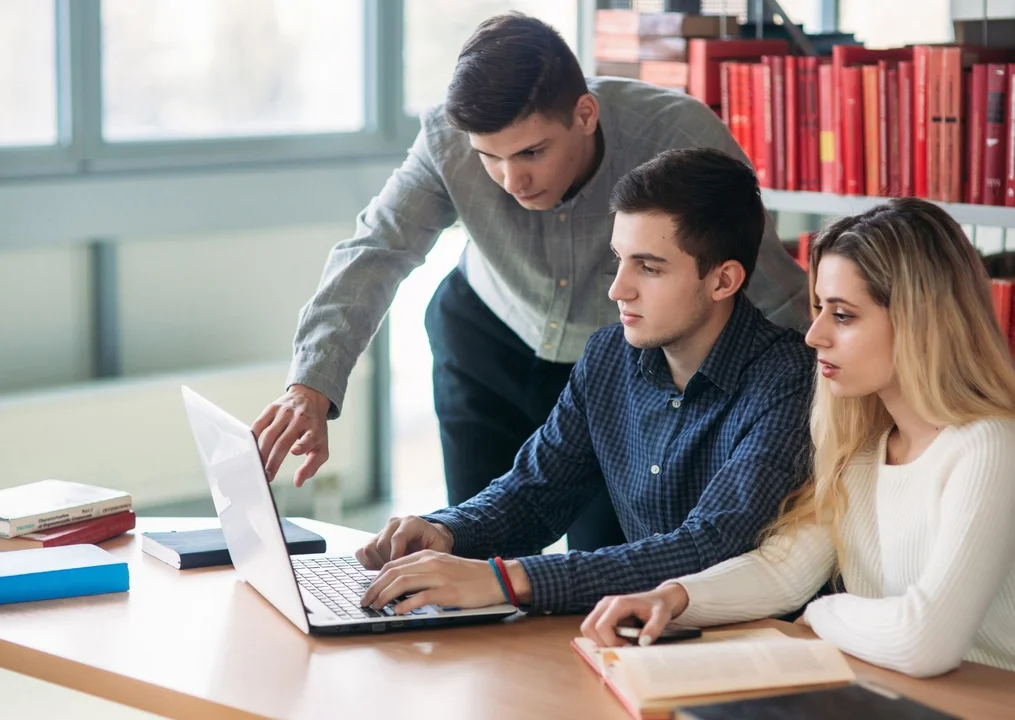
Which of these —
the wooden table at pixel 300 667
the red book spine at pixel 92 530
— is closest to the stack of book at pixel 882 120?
the wooden table at pixel 300 667

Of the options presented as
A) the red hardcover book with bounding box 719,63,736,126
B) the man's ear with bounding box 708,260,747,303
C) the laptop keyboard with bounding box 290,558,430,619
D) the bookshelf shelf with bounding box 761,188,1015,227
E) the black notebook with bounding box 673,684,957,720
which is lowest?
the laptop keyboard with bounding box 290,558,430,619

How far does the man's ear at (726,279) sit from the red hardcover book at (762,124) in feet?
3.47

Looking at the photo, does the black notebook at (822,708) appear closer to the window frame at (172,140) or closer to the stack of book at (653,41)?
the stack of book at (653,41)

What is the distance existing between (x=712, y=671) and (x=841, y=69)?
5.61 ft

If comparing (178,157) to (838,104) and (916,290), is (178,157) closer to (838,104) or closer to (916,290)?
(838,104)

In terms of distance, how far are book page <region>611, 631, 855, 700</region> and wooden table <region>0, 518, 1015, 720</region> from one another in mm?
43

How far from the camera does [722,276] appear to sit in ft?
6.09

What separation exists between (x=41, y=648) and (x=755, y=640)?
0.74 meters

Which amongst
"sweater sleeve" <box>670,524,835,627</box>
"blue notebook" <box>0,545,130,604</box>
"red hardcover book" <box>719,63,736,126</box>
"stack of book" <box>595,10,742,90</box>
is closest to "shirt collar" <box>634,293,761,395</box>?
"sweater sleeve" <box>670,524,835,627</box>

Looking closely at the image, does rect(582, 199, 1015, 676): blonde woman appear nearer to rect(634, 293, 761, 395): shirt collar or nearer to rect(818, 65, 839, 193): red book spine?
rect(634, 293, 761, 395): shirt collar

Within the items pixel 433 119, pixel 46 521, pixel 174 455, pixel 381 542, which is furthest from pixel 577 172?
pixel 174 455

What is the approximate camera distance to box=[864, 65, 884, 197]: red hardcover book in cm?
267

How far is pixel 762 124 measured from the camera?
2900 mm

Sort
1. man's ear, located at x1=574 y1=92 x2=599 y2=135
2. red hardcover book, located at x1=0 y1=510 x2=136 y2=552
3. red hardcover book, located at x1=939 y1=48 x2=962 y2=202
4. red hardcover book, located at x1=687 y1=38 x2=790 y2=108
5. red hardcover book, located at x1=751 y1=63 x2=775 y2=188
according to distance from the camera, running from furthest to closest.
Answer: red hardcover book, located at x1=687 y1=38 x2=790 y2=108
red hardcover book, located at x1=751 y1=63 x2=775 y2=188
red hardcover book, located at x1=939 y1=48 x2=962 y2=202
man's ear, located at x1=574 y1=92 x2=599 y2=135
red hardcover book, located at x1=0 y1=510 x2=136 y2=552
